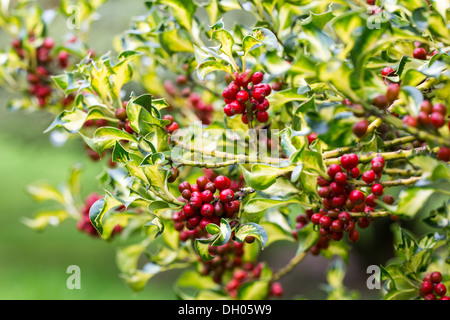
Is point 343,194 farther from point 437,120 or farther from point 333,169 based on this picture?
point 437,120

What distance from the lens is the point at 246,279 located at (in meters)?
1.29

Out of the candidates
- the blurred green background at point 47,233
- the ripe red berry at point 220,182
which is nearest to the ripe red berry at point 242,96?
the ripe red berry at point 220,182

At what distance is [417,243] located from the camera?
0.88 meters

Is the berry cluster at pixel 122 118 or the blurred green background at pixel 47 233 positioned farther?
the blurred green background at pixel 47 233

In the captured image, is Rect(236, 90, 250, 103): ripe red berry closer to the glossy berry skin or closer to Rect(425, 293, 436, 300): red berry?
the glossy berry skin

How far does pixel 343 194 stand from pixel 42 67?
3.62 feet

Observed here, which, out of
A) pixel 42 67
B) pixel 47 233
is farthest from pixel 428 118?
pixel 47 233

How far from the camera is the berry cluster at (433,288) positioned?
829mm

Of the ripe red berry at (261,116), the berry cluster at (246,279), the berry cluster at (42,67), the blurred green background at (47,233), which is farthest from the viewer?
the blurred green background at (47,233)

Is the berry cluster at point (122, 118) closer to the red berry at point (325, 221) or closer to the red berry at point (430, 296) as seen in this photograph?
the red berry at point (325, 221)

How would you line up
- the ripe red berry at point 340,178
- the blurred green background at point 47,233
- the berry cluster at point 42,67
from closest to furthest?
the ripe red berry at point 340,178, the berry cluster at point 42,67, the blurred green background at point 47,233

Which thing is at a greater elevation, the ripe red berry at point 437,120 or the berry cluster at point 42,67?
the berry cluster at point 42,67
